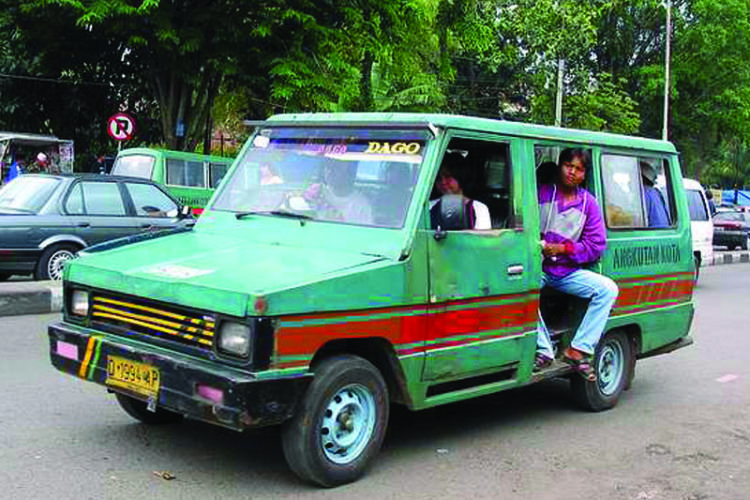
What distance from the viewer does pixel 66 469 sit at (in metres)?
4.39

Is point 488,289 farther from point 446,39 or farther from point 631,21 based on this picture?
point 631,21

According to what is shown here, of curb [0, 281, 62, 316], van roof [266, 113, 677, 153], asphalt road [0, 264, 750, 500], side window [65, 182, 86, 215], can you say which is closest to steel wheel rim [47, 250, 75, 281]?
side window [65, 182, 86, 215]

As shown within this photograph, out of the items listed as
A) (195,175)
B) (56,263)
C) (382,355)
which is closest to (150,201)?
(56,263)

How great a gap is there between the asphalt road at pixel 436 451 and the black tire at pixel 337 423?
0.43ft

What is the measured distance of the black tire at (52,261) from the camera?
34.7ft

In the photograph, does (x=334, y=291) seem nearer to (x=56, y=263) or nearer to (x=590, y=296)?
(x=590, y=296)

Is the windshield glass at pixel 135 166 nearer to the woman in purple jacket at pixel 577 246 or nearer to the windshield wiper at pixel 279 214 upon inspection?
the windshield wiper at pixel 279 214

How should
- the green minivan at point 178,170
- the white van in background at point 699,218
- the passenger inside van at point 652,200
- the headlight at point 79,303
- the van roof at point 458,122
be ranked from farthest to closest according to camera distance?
the green minivan at point 178,170, the white van in background at point 699,218, the passenger inside van at point 652,200, the van roof at point 458,122, the headlight at point 79,303

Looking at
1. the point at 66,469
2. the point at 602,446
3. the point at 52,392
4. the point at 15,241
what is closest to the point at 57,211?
the point at 15,241

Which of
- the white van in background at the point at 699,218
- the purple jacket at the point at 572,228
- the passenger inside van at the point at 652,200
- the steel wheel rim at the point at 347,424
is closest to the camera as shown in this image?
the steel wheel rim at the point at 347,424

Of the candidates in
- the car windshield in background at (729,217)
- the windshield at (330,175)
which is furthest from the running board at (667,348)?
the car windshield in background at (729,217)

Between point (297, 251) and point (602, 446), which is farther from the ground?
point (297, 251)

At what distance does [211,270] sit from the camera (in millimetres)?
4137

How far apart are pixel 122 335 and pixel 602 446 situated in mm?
3004
